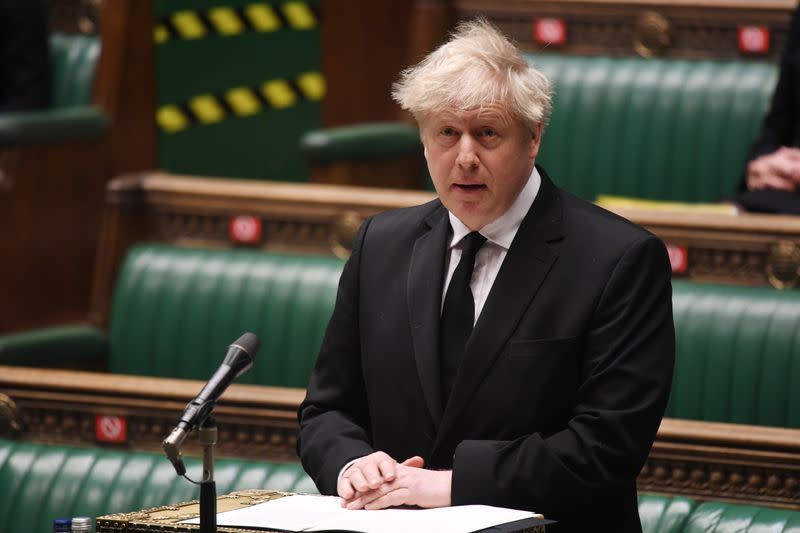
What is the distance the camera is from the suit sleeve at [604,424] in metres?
1.41

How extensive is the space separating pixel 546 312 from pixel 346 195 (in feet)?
4.89

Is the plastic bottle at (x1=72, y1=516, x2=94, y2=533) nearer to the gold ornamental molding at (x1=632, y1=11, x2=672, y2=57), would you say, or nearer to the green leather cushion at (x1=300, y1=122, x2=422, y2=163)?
the green leather cushion at (x1=300, y1=122, x2=422, y2=163)

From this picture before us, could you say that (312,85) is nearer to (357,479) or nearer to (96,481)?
(96,481)

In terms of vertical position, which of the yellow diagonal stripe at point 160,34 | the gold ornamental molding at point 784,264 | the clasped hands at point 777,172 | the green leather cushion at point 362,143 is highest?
the yellow diagonal stripe at point 160,34

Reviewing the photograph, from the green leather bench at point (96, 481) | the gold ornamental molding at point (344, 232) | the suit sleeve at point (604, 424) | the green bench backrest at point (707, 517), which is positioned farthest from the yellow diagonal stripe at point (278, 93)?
the suit sleeve at point (604, 424)

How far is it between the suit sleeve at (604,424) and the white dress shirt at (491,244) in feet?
0.39

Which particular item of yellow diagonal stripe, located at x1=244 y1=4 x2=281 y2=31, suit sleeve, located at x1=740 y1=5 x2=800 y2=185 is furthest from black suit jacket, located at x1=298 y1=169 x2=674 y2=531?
yellow diagonal stripe, located at x1=244 y1=4 x2=281 y2=31

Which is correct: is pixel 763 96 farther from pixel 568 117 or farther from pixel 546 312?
pixel 546 312

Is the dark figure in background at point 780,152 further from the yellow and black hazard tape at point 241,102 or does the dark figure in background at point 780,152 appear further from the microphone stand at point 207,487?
the microphone stand at point 207,487

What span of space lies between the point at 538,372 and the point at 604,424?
8 centimetres

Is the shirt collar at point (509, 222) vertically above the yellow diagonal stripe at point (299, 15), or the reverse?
the yellow diagonal stripe at point (299, 15)

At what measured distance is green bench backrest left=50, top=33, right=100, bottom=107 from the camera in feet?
12.1

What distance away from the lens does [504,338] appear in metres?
1.45

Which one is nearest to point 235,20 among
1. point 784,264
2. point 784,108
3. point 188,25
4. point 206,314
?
point 188,25
